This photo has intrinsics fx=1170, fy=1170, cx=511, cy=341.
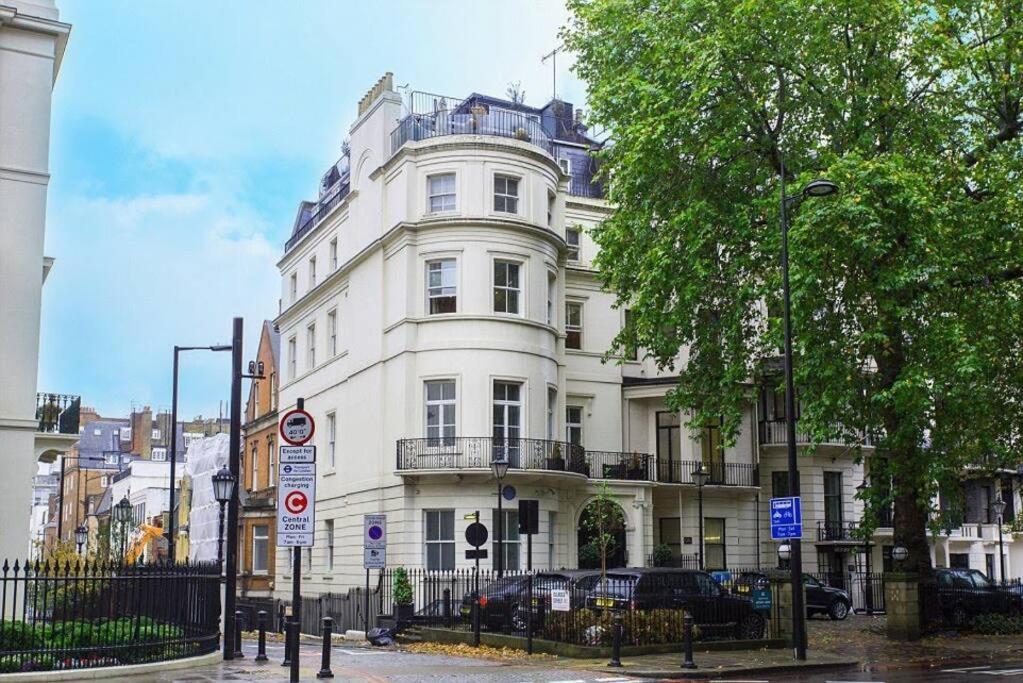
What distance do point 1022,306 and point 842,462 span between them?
20.7 m

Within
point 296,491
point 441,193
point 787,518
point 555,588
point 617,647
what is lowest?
point 617,647

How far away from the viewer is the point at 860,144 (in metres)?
25.9

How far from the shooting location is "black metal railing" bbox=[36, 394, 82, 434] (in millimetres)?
25594

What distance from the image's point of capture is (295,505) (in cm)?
1563

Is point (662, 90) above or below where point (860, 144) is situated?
above

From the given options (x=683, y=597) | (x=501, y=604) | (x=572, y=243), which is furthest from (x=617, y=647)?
(x=572, y=243)

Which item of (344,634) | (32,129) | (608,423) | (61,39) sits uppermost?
(61,39)

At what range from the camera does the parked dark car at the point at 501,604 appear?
81.9 ft

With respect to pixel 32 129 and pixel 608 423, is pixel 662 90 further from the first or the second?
pixel 608 423

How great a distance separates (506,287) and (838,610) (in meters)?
14.5

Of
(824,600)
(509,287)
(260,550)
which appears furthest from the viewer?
(260,550)

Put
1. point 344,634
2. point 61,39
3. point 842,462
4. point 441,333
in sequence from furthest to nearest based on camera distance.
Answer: point 842,462 → point 441,333 → point 344,634 → point 61,39

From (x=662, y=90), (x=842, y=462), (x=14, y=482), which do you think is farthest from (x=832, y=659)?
(x=842, y=462)

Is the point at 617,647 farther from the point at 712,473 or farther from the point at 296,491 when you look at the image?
the point at 712,473
